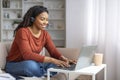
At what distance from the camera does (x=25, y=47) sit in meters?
1.94

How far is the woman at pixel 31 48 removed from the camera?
1.90 m

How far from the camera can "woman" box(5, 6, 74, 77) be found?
1896 mm

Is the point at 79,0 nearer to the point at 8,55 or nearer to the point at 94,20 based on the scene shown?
the point at 94,20

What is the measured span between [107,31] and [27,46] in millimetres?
1813

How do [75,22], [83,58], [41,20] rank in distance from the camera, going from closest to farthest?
[83,58] → [41,20] → [75,22]

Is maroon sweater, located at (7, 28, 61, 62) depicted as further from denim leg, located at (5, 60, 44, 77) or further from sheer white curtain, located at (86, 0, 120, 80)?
sheer white curtain, located at (86, 0, 120, 80)

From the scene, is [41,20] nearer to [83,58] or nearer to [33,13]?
[33,13]

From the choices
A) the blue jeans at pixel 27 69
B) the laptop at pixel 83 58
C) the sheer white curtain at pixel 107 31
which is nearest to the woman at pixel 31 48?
the blue jeans at pixel 27 69

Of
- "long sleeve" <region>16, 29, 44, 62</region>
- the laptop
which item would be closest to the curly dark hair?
"long sleeve" <region>16, 29, 44, 62</region>

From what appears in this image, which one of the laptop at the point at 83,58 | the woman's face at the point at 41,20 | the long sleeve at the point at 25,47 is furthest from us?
the woman's face at the point at 41,20

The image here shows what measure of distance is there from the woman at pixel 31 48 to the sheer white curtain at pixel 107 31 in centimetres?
136

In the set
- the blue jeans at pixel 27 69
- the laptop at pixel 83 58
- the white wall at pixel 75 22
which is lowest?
the blue jeans at pixel 27 69

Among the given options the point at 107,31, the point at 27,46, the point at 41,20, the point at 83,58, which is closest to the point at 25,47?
the point at 27,46

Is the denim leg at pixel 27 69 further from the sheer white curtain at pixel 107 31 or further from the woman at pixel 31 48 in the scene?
the sheer white curtain at pixel 107 31
